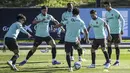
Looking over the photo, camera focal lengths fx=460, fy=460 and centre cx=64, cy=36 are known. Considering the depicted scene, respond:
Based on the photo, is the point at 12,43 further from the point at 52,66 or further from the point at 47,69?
the point at 52,66

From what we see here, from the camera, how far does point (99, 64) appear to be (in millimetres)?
16953

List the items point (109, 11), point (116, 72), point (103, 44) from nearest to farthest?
point (116, 72)
point (103, 44)
point (109, 11)

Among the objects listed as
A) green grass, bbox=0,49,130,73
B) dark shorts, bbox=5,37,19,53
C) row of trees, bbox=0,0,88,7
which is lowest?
green grass, bbox=0,49,130,73

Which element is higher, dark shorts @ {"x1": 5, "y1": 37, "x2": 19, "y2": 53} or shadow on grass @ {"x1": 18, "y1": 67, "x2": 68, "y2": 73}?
dark shorts @ {"x1": 5, "y1": 37, "x2": 19, "y2": 53}

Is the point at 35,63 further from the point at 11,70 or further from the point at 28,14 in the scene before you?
the point at 28,14

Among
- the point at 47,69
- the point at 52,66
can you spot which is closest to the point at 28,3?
the point at 52,66

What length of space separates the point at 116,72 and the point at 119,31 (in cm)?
253

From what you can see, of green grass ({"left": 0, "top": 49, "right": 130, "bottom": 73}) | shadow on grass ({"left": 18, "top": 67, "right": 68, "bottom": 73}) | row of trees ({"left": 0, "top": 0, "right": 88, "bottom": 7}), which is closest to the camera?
green grass ({"left": 0, "top": 49, "right": 130, "bottom": 73})

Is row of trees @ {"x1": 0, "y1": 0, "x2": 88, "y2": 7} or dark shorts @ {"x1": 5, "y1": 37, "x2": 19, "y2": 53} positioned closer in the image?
dark shorts @ {"x1": 5, "y1": 37, "x2": 19, "y2": 53}

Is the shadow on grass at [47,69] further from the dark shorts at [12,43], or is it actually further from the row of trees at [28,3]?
the row of trees at [28,3]

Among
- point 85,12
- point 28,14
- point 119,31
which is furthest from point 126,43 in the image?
point 119,31

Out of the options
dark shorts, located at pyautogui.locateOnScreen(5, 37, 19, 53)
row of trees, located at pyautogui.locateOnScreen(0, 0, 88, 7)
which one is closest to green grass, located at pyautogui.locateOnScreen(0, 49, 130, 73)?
dark shorts, located at pyautogui.locateOnScreen(5, 37, 19, 53)

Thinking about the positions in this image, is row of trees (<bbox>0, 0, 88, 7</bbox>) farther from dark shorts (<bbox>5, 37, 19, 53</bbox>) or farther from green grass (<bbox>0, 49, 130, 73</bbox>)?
dark shorts (<bbox>5, 37, 19, 53</bbox>)

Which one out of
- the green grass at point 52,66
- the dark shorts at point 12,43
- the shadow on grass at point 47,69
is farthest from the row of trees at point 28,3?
the dark shorts at point 12,43
